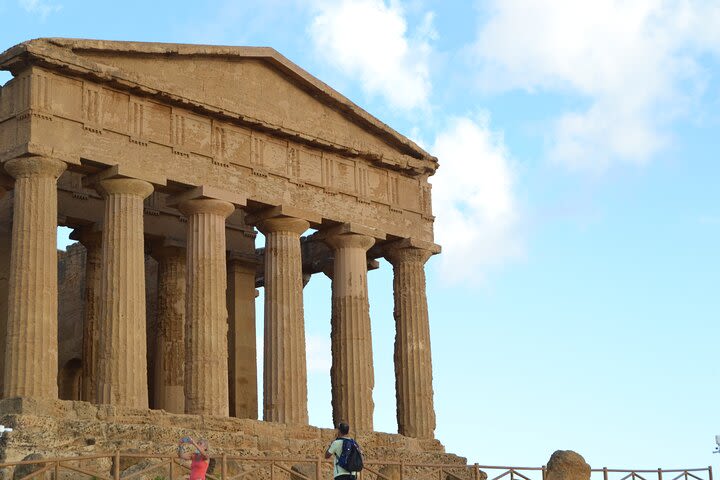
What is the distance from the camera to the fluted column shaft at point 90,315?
3728 cm

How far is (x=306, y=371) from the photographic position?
3666cm

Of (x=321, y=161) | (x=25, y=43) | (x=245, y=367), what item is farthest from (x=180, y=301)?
(x=25, y=43)

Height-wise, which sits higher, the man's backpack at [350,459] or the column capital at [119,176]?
the column capital at [119,176]

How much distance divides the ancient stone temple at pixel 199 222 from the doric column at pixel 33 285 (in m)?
0.03

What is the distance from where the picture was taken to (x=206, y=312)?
34.2 meters

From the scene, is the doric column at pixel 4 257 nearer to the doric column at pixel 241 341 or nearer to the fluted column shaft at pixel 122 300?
the fluted column shaft at pixel 122 300

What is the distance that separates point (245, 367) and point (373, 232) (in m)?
6.23

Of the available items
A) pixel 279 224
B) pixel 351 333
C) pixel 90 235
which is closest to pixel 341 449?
pixel 279 224

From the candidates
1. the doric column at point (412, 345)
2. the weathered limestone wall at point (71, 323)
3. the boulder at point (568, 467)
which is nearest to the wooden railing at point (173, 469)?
the boulder at point (568, 467)

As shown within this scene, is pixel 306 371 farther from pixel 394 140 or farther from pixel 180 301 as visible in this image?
pixel 394 140

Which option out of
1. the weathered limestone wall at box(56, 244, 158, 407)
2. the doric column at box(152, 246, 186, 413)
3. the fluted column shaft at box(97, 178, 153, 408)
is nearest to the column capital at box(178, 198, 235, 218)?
the fluted column shaft at box(97, 178, 153, 408)

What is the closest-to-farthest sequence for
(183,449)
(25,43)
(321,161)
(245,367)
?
(183,449) < (25,43) < (321,161) < (245,367)

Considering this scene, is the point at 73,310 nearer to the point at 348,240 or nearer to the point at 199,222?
the point at 199,222

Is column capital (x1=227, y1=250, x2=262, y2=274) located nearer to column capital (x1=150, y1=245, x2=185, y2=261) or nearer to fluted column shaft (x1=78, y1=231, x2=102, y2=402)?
column capital (x1=150, y1=245, x2=185, y2=261)
